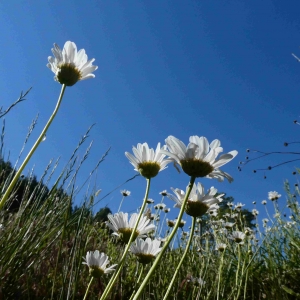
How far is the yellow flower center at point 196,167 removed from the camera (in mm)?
781

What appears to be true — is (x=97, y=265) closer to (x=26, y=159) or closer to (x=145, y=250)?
(x=145, y=250)

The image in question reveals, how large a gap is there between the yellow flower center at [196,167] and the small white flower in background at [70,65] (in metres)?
0.41

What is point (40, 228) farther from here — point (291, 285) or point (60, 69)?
point (291, 285)

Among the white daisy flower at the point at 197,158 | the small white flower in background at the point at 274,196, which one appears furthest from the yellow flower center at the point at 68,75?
the small white flower in background at the point at 274,196

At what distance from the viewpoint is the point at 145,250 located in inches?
43.8

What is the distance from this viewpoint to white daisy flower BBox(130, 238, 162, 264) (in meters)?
1.08

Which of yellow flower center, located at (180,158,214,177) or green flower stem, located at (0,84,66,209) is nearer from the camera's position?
green flower stem, located at (0,84,66,209)

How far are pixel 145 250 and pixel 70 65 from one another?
584 millimetres

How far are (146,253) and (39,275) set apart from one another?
562mm

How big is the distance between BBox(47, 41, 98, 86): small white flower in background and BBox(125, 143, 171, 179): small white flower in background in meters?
0.26

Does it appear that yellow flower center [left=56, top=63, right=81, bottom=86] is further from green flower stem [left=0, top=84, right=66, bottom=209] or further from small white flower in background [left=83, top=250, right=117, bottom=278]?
small white flower in background [left=83, top=250, right=117, bottom=278]

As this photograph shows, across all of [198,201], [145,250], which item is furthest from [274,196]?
[198,201]

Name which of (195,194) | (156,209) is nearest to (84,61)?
(195,194)

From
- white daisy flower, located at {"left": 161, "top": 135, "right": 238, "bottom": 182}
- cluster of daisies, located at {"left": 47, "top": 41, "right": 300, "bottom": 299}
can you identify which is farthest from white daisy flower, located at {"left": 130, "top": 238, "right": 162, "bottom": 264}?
white daisy flower, located at {"left": 161, "top": 135, "right": 238, "bottom": 182}
